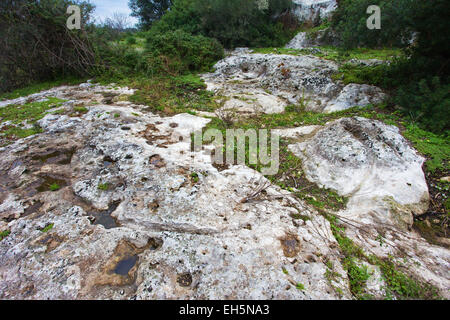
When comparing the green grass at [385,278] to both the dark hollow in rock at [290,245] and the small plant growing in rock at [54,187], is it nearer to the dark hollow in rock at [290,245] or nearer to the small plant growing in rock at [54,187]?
the dark hollow in rock at [290,245]

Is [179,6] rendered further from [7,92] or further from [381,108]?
[381,108]

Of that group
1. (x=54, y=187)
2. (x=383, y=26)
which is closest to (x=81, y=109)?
(x=54, y=187)

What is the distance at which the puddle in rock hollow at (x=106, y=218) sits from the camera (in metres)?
3.18

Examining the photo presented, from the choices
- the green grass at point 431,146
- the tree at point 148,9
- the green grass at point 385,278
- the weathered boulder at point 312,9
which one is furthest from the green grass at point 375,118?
the tree at point 148,9

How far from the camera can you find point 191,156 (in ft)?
15.8

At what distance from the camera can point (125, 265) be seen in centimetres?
265

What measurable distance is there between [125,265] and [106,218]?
1.02 metres

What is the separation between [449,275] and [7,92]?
17.4 metres

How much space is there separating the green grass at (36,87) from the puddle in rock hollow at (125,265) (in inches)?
455

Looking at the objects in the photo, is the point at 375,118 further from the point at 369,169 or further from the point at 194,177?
the point at 194,177

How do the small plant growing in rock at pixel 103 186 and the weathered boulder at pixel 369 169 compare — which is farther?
the small plant growing in rock at pixel 103 186

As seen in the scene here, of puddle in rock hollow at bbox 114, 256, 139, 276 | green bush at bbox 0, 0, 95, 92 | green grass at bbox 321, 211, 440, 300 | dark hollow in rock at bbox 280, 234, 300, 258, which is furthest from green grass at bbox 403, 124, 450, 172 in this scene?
green bush at bbox 0, 0, 95, 92

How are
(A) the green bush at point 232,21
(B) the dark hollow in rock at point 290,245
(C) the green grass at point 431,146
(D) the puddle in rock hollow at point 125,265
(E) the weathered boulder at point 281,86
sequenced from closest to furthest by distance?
(D) the puddle in rock hollow at point 125,265
(B) the dark hollow in rock at point 290,245
(C) the green grass at point 431,146
(E) the weathered boulder at point 281,86
(A) the green bush at point 232,21
